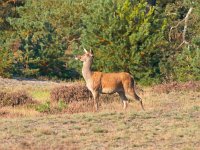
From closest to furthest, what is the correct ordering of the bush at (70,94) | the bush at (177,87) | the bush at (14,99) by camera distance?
1. the bush at (14,99)
2. the bush at (70,94)
3. the bush at (177,87)

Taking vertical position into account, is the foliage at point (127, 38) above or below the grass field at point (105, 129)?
above

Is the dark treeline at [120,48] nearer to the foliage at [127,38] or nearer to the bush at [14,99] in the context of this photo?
the foliage at [127,38]

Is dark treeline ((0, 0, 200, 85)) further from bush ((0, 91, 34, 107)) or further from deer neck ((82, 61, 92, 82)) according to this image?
deer neck ((82, 61, 92, 82))

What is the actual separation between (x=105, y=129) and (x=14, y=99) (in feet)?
24.4

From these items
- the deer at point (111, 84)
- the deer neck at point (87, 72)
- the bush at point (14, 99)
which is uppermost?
the deer neck at point (87, 72)

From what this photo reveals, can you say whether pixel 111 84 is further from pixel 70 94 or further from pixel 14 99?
pixel 14 99

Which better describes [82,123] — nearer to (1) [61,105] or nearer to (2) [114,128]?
(2) [114,128]

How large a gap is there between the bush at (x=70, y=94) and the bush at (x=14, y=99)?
1.11 metres

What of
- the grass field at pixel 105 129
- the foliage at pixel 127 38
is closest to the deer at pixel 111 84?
the grass field at pixel 105 129

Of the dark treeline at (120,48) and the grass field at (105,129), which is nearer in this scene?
the grass field at (105,129)

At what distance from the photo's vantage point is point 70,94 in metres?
22.8

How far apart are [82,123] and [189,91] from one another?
405 inches

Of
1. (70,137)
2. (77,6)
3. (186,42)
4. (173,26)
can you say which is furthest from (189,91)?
(77,6)

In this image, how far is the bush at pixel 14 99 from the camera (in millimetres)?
21453
